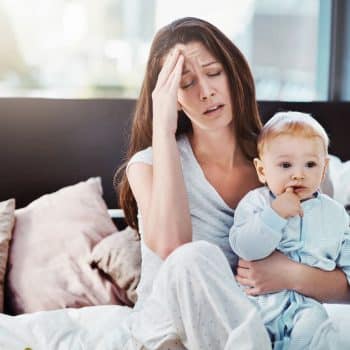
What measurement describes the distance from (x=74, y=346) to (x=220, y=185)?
0.34 metres

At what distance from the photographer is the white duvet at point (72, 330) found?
1044 millimetres

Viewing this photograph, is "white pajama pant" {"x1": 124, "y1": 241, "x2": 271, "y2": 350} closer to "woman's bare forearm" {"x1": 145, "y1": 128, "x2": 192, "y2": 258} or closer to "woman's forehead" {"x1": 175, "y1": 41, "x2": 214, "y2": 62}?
"woman's bare forearm" {"x1": 145, "y1": 128, "x2": 192, "y2": 258}

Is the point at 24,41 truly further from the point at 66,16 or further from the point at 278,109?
the point at 278,109

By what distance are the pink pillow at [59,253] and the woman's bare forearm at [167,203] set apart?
564mm

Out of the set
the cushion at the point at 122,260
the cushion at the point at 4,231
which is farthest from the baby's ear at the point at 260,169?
the cushion at the point at 4,231

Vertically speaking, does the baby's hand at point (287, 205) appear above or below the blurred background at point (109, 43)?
below

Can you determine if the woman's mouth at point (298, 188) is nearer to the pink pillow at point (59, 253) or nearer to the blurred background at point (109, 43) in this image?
the pink pillow at point (59, 253)

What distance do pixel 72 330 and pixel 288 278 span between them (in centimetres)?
42

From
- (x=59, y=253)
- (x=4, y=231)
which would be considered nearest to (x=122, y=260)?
(x=59, y=253)

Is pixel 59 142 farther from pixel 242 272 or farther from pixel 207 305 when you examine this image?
pixel 207 305

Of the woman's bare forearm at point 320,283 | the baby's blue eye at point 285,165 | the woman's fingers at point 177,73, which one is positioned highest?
the woman's fingers at point 177,73

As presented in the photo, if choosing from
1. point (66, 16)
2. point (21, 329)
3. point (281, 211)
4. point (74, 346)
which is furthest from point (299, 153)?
point (66, 16)

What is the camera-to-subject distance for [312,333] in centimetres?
89

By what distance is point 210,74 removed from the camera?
100 centimetres
